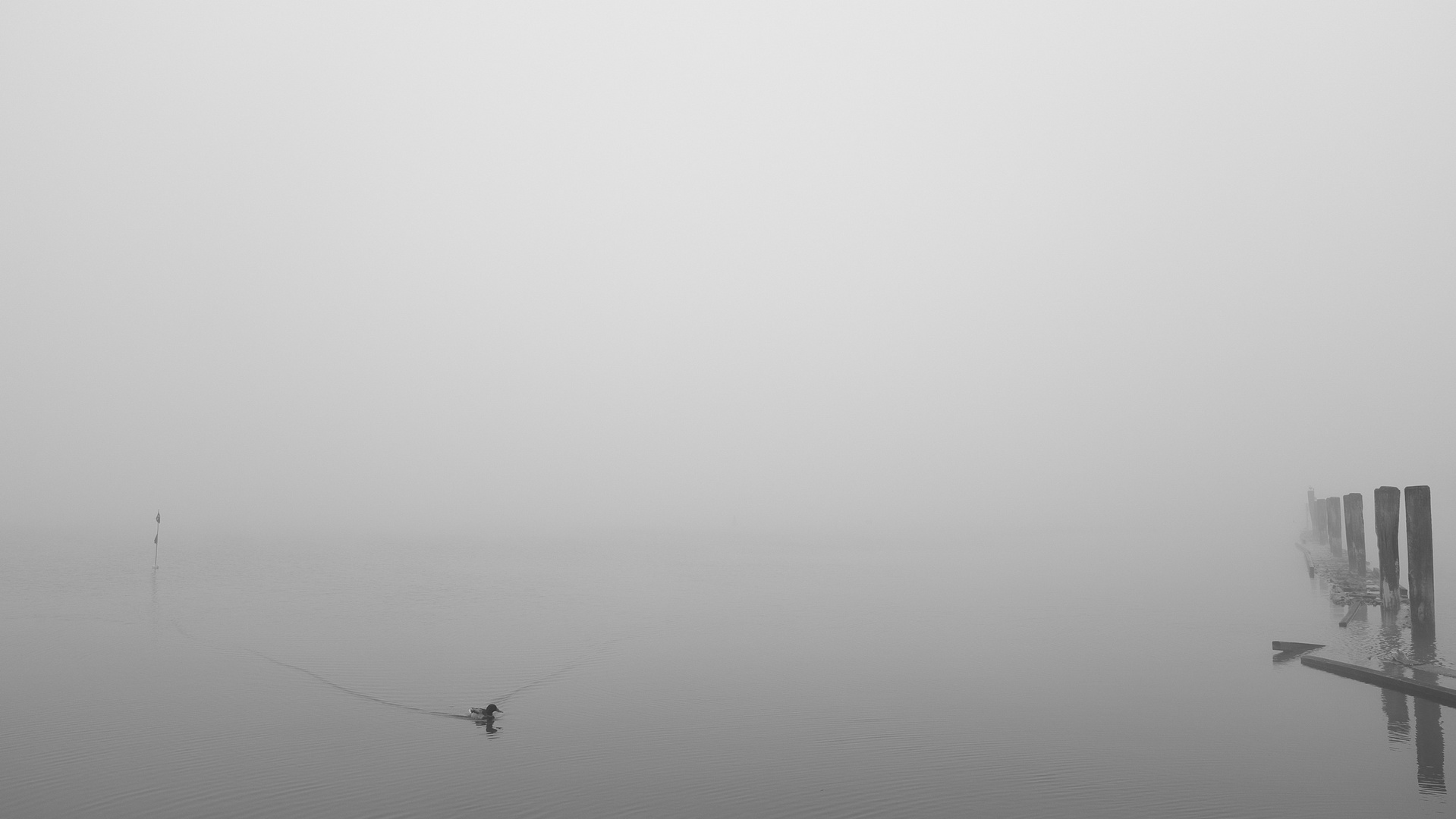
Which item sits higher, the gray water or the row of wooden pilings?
the row of wooden pilings

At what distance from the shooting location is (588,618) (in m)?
31.7

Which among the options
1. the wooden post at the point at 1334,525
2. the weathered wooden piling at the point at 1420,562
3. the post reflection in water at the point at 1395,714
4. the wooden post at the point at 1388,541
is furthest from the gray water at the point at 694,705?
the wooden post at the point at 1334,525

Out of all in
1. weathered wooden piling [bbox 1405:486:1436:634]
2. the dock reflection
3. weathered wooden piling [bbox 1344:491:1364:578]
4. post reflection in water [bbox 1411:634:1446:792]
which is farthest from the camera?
weathered wooden piling [bbox 1344:491:1364:578]

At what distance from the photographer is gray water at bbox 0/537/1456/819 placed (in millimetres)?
12812

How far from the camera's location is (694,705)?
1892cm

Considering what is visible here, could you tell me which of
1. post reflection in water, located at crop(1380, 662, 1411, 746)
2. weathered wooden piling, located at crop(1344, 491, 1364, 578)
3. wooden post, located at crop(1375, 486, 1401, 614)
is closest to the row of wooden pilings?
wooden post, located at crop(1375, 486, 1401, 614)

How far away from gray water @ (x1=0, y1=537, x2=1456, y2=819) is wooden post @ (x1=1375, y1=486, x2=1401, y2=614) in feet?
6.32

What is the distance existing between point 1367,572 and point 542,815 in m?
38.7

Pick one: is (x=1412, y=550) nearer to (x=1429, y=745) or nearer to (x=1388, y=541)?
(x=1388, y=541)

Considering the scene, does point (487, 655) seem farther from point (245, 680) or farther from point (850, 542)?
point (850, 542)

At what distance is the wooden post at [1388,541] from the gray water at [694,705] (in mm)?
1928

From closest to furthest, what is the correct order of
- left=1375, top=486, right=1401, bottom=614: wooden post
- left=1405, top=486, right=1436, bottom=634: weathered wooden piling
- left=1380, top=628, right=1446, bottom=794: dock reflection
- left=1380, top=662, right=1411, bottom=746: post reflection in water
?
left=1380, top=628, right=1446, bottom=794: dock reflection < left=1380, top=662, right=1411, bottom=746: post reflection in water < left=1405, top=486, right=1436, bottom=634: weathered wooden piling < left=1375, top=486, right=1401, bottom=614: wooden post

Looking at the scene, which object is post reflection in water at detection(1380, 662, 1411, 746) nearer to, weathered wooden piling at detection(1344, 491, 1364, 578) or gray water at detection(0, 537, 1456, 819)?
gray water at detection(0, 537, 1456, 819)

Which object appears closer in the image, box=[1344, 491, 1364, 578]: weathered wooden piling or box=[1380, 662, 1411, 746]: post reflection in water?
box=[1380, 662, 1411, 746]: post reflection in water
